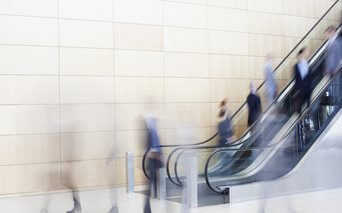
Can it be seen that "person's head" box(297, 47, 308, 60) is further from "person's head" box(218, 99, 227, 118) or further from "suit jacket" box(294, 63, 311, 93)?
"person's head" box(218, 99, 227, 118)

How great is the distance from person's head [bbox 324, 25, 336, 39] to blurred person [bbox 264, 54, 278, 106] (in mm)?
1287

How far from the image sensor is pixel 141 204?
6.41 m

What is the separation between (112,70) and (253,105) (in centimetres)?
278

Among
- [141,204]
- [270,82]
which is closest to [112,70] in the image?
[141,204]

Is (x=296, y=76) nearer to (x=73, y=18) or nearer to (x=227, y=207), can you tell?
(x=227, y=207)

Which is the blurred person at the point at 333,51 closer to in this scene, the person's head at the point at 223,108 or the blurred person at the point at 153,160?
the person's head at the point at 223,108

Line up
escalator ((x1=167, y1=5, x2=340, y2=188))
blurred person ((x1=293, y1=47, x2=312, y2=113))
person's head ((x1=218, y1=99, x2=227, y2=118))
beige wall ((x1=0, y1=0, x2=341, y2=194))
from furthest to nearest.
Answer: person's head ((x1=218, y1=99, x2=227, y2=118)) < blurred person ((x1=293, y1=47, x2=312, y2=113)) < beige wall ((x1=0, y1=0, x2=341, y2=194)) < escalator ((x1=167, y1=5, x2=340, y2=188))

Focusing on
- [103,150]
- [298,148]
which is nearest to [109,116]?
[103,150]

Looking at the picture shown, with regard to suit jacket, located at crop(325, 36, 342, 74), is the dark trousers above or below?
below

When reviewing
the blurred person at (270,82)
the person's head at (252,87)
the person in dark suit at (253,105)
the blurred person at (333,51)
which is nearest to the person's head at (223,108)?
the person in dark suit at (253,105)

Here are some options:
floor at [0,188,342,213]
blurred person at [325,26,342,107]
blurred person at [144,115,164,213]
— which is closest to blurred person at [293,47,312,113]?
blurred person at [325,26,342,107]

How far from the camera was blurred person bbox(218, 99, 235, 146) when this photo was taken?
826 cm

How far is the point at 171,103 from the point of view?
9.29m

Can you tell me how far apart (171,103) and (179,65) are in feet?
2.60
